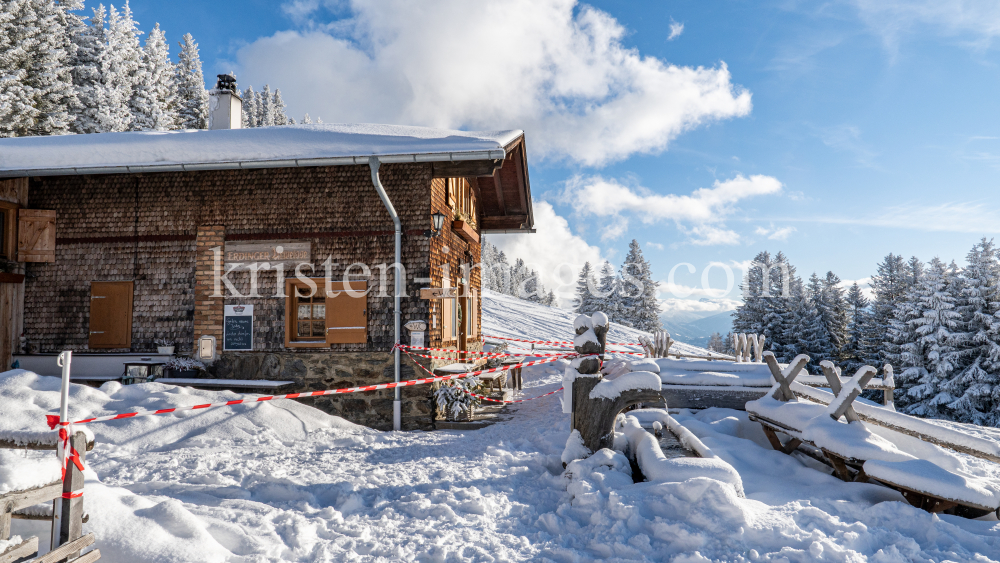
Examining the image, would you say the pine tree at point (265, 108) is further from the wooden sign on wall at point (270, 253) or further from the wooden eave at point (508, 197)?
the wooden sign on wall at point (270, 253)

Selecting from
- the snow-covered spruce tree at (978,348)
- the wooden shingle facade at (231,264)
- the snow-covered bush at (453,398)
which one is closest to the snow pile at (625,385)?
the snow-covered bush at (453,398)

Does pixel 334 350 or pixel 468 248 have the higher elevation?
pixel 468 248

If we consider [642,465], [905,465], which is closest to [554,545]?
[642,465]

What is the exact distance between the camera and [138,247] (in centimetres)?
990

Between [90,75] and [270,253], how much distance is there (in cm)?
2767

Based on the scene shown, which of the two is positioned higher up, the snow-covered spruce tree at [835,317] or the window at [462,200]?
the window at [462,200]

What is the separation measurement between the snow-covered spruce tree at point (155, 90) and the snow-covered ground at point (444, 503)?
27.7 m

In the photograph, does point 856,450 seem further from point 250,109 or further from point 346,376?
point 250,109

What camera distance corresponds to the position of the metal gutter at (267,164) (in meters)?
8.62

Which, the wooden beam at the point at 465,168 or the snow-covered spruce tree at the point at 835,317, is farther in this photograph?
the snow-covered spruce tree at the point at 835,317

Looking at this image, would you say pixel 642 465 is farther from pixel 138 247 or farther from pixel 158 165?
pixel 138 247

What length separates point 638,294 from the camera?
41.4 m

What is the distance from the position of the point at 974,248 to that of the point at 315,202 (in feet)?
103

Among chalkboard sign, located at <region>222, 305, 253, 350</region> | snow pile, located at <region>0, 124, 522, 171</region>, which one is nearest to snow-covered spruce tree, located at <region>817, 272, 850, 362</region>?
snow pile, located at <region>0, 124, 522, 171</region>
